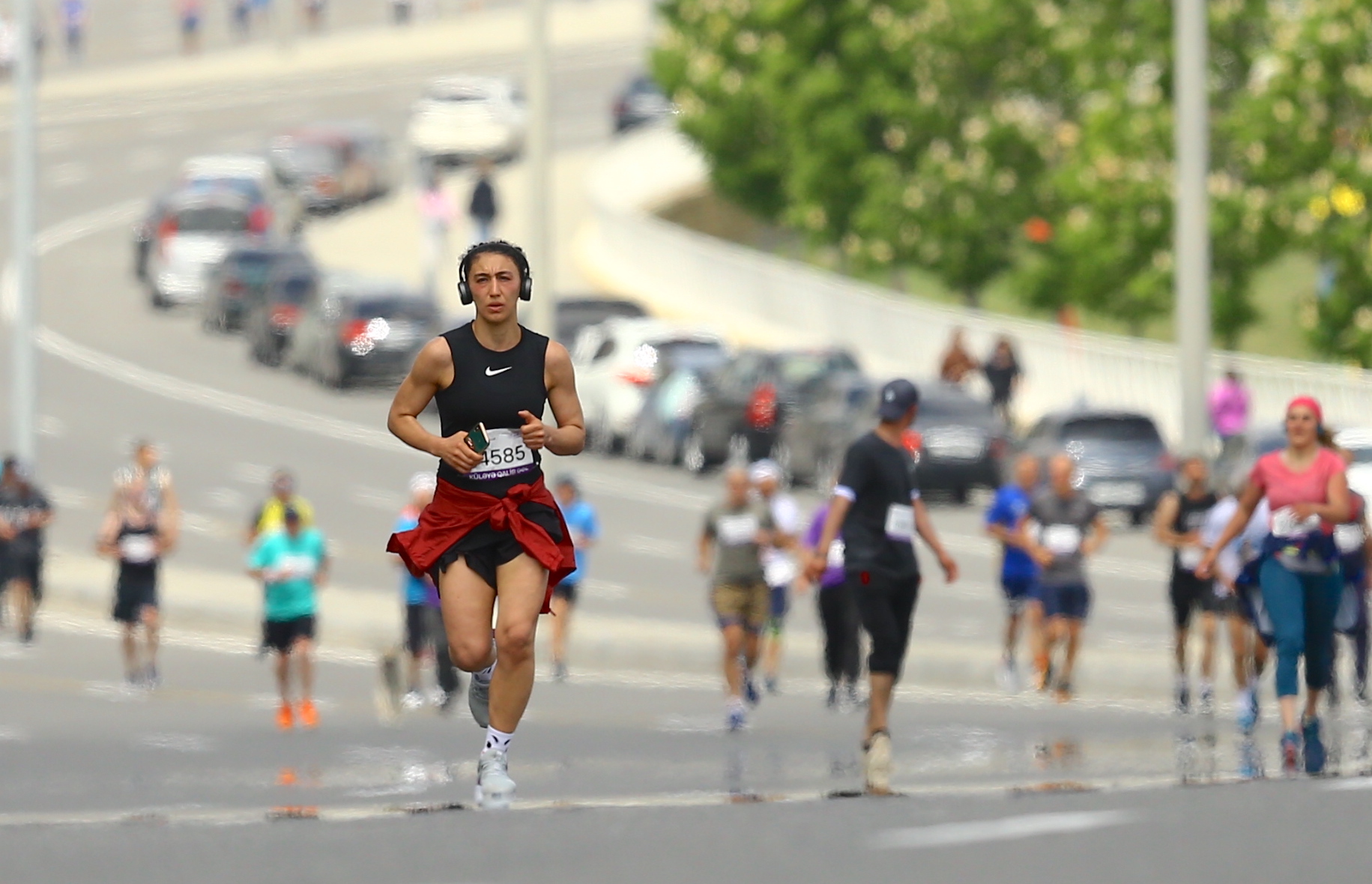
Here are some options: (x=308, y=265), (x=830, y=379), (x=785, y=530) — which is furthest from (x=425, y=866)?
(x=308, y=265)

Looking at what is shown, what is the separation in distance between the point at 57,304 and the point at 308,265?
9.20 metres

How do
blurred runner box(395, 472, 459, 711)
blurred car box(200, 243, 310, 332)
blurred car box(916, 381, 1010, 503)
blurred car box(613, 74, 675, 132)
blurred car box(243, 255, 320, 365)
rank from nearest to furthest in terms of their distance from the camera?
blurred runner box(395, 472, 459, 711) → blurred car box(916, 381, 1010, 503) → blurred car box(243, 255, 320, 365) → blurred car box(200, 243, 310, 332) → blurred car box(613, 74, 675, 132)

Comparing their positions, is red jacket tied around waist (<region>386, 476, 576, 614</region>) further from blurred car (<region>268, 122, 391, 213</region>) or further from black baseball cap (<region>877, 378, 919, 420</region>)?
blurred car (<region>268, 122, 391, 213</region>)

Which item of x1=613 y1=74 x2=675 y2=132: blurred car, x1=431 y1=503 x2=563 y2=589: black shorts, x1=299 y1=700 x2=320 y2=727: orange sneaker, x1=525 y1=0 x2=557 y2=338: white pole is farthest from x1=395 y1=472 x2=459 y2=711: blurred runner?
x1=613 y1=74 x2=675 y2=132: blurred car

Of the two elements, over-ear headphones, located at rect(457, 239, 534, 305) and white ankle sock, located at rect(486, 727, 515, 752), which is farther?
white ankle sock, located at rect(486, 727, 515, 752)

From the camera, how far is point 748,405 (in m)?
40.1

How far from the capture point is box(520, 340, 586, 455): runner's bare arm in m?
10.1

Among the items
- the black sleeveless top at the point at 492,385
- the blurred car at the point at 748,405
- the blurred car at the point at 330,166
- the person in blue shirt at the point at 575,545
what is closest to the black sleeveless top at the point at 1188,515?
the person in blue shirt at the point at 575,545

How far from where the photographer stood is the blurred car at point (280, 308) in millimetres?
50562

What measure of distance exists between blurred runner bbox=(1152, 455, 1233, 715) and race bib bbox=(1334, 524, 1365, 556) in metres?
3.51

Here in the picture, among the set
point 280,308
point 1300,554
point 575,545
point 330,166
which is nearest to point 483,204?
point 280,308

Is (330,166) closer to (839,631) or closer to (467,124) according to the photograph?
(467,124)

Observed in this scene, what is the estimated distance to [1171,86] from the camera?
45719mm

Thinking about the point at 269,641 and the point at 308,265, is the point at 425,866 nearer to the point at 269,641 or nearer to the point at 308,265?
the point at 269,641
